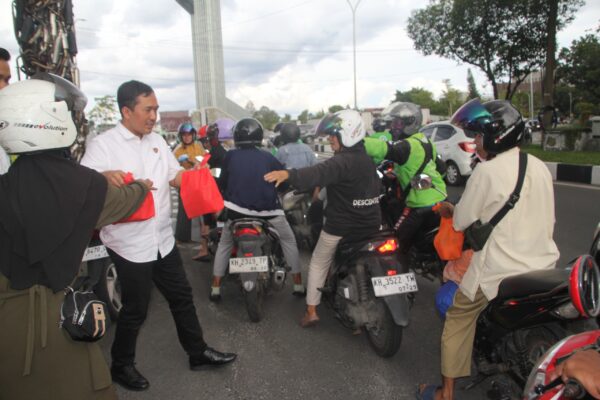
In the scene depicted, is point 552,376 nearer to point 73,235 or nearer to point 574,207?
point 73,235

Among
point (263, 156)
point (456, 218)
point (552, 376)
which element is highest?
point (263, 156)

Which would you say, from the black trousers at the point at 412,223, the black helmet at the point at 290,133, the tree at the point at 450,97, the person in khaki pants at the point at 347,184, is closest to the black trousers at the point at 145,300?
the person in khaki pants at the point at 347,184

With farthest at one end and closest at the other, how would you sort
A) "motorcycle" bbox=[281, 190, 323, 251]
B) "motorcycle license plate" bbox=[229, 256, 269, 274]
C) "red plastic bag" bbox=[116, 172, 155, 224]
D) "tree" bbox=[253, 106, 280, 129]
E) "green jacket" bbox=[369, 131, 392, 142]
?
1. "tree" bbox=[253, 106, 280, 129]
2. "green jacket" bbox=[369, 131, 392, 142]
3. "motorcycle" bbox=[281, 190, 323, 251]
4. "motorcycle license plate" bbox=[229, 256, 269, 274]
5. "red plastic bag" bbox=[116, 172, 155, 224]

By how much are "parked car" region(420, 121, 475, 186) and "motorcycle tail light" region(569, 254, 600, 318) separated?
9125mm

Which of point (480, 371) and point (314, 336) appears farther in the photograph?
point (314, 336)

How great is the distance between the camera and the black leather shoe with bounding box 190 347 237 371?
3.05 metres

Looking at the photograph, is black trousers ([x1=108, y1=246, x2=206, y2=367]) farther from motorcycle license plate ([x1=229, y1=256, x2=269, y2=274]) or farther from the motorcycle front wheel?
the motorcycle front wheel

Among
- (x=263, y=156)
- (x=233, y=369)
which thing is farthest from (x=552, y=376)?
(x=263, y=156)

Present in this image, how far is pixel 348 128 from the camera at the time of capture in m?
3.26

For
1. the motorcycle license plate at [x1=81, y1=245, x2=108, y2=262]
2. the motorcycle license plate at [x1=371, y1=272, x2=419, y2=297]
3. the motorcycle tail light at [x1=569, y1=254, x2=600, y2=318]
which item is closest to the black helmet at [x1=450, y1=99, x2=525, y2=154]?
the motorcycle tail light at [x1=569, y1=254, x2=600, y2=318]

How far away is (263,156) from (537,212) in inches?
92.9

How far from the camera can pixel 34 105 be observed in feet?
5.50

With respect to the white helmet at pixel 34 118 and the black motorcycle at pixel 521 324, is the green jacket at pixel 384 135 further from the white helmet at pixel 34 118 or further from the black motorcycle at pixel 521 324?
the white helmet at pixel 34 118

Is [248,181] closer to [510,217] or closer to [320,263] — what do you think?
[320,263]
